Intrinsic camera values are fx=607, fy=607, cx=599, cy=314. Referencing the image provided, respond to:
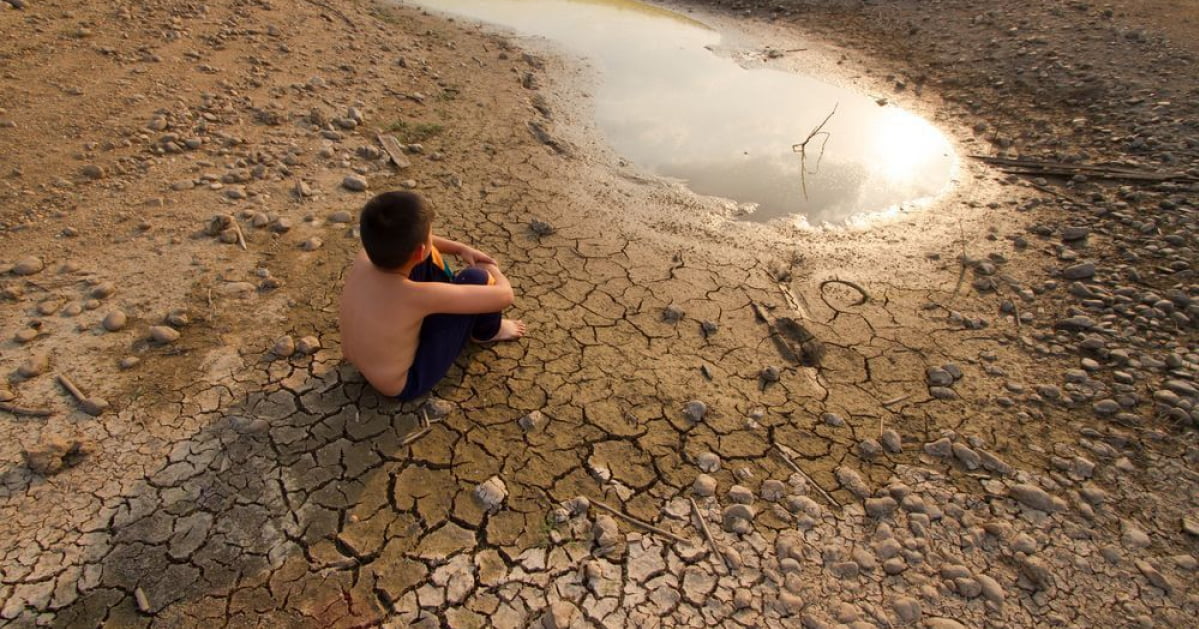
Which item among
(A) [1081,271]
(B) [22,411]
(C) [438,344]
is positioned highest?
(A) [1081,271]

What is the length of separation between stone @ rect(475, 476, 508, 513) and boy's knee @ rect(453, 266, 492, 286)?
91 centimetres

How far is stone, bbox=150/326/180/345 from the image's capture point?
2.93 meters

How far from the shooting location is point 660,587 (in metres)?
2.18

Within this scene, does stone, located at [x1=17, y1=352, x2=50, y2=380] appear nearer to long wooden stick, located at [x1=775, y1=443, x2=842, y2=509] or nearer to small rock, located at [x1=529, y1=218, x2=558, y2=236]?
small rock, located at [x1=529, y1=218, x2=558, y2=236]

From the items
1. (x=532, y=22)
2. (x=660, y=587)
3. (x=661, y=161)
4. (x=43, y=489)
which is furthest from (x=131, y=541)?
(x=532, y=22)

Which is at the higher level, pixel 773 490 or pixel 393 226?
pixel 393 226

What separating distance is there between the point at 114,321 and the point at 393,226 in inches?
70.9

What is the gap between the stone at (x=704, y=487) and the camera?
249cm

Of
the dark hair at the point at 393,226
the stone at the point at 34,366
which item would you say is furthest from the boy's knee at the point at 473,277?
the stone at the point at 34,366

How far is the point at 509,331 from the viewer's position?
314 cm

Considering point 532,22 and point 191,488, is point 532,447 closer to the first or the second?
point 191,488

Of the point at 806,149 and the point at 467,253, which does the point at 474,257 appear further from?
the point at 806,149

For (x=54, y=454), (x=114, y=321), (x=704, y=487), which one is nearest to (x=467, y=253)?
(x=704, y=487)

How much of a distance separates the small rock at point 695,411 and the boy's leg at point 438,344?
109 centimetres
